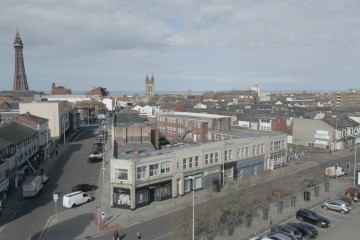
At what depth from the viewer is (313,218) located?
121 ft

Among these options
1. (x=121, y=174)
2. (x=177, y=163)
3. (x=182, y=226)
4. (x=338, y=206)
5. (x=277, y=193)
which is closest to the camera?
(x=182, y=226)

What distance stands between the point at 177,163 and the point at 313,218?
1770 cm

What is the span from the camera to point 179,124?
81062 millimetres

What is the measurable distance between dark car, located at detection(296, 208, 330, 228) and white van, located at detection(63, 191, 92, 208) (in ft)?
82.9

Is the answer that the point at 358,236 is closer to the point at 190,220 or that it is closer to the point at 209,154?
the point at 190,220

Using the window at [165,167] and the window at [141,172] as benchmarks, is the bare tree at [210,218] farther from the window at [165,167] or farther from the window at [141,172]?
the window at [165,167]

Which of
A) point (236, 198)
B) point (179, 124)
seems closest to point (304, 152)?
point (179, 124)

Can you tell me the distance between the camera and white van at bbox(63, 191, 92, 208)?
41688 millimetres

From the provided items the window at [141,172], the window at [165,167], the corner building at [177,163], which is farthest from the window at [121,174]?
the window at [165,167]

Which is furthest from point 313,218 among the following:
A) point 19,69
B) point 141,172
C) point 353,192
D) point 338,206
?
point 19,69

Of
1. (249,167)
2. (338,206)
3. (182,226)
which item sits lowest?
(338,206)

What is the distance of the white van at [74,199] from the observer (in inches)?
1641

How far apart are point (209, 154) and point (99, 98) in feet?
478

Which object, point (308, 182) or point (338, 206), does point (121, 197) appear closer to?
point (338, 206)
